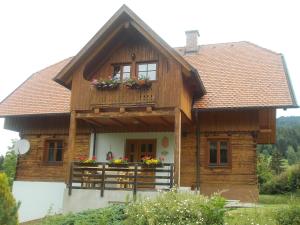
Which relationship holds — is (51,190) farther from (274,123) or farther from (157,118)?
(274,123)

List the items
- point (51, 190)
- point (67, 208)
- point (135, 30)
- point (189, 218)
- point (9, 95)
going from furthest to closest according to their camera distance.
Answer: point (9, 95)
point (51, 190)
point (135, 30)
point (67, 208)
point (189, 218)

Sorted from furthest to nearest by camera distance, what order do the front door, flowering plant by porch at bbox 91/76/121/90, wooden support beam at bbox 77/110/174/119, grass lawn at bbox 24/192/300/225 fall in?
the front door < flowering plant by porch at bbox 91/76/121/90 < wooden support beam at bbox 77/110/174/119 < grass lawn at bbox 24/192/300/225

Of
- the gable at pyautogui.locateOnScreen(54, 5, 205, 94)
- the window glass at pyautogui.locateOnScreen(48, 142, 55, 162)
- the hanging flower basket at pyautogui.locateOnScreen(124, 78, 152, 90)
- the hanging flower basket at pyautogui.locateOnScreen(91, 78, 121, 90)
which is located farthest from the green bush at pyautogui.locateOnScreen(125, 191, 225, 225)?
the window glass at pyautogui.locateOnScreen(48, 142, 55, 162)

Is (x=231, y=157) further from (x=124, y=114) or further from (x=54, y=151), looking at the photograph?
(x=54, y=151)

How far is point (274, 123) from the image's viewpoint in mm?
18000

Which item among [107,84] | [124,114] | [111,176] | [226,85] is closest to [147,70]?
[107,84]

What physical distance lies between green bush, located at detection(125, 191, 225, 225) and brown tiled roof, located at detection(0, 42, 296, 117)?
6.56 metres

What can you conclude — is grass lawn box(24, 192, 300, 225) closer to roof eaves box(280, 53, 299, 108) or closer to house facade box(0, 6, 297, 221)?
house facade box(0, 6, 297, 221)

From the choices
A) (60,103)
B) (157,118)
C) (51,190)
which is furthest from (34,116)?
(157,118)

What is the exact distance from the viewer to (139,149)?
17.0 m

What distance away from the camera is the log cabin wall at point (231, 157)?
15422 millimetres

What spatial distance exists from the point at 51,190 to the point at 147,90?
666 cm

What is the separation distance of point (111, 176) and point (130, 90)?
3.18 m

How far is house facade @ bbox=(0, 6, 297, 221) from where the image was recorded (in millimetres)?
14258
